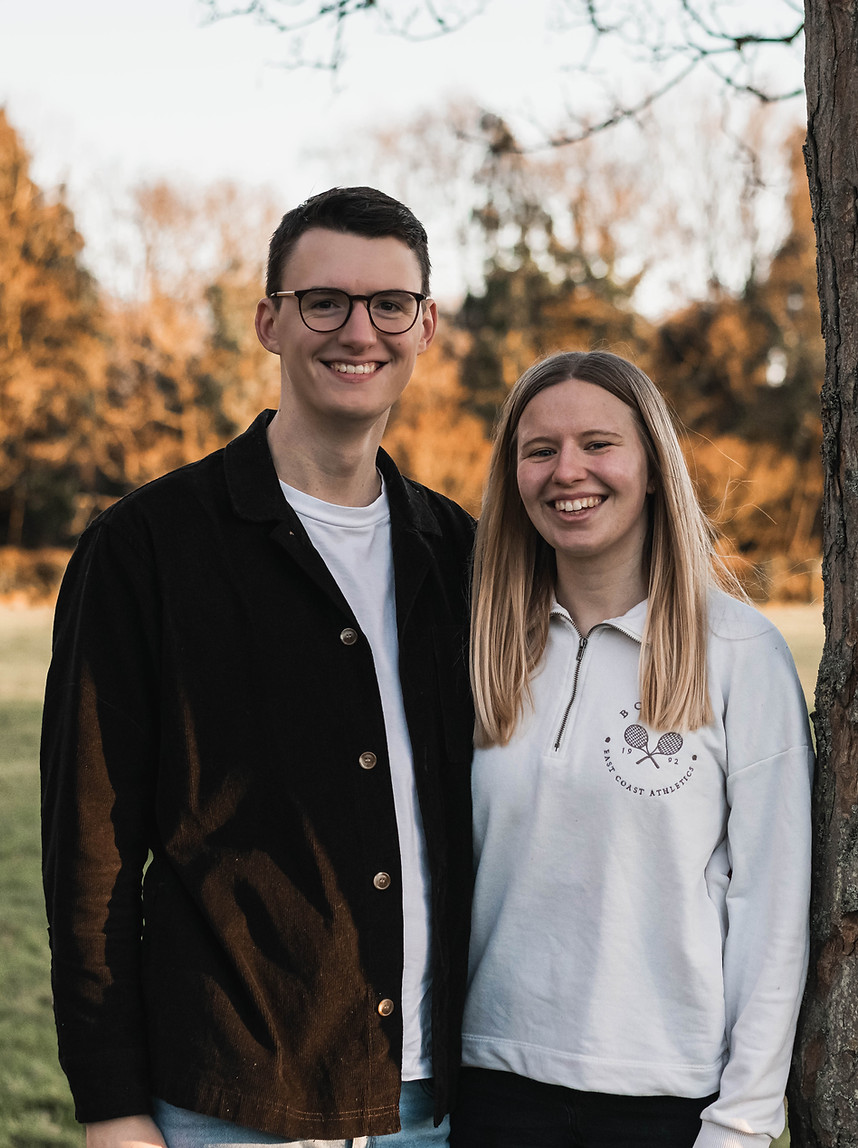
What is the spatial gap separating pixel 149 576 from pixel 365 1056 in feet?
2.99

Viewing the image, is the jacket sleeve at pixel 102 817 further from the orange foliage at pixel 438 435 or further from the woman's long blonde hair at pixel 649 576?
the orange foliage at pixel 438 435

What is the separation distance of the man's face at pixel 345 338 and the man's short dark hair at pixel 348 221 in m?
0.02

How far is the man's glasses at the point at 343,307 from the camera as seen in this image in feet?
7.34

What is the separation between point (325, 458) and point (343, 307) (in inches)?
11.7

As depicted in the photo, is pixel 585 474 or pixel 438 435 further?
pixel 438 435

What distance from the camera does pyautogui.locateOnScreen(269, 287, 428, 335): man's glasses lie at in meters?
2.24

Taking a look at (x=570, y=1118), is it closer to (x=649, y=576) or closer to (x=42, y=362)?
(x=649, y=576)

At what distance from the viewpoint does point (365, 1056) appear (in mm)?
1972

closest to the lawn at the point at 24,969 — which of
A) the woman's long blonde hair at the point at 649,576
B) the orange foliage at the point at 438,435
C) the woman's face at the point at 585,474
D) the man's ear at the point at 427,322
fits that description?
the woman's long blonde hair at the point at 649,576

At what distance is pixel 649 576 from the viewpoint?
7.47 feet

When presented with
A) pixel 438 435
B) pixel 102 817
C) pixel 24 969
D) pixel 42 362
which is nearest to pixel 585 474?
pixel 102 817

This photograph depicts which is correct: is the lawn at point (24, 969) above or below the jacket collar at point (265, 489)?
below

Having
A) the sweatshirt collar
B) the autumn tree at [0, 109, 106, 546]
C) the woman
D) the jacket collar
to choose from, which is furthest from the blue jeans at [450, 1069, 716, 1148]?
the autumn tree at [0, 109, 106, 546]

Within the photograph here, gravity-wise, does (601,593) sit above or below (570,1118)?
above
